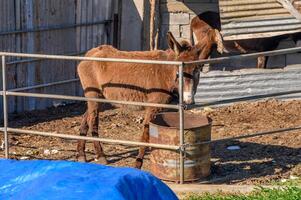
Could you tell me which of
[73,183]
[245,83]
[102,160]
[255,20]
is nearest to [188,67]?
[102,160]

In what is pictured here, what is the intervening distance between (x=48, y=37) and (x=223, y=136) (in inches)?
163

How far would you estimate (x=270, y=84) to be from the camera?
13156 millimetres

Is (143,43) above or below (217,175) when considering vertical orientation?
above

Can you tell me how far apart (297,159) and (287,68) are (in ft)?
13.5

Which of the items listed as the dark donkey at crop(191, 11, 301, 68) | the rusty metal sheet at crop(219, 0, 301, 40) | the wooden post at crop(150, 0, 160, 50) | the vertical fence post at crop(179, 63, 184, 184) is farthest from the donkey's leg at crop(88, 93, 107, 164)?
the wooden post at crop(150, 0, 160, 50)

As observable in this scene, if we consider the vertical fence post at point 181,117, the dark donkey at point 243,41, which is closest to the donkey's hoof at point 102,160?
the vertical fence post at point 181,117

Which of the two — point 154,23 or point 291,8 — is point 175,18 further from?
point 291,8

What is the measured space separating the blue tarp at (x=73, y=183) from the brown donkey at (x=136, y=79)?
11.2 feet

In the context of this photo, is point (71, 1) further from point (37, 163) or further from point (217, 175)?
point (37, 163)

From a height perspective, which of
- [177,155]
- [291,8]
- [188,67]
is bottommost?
[177,155]

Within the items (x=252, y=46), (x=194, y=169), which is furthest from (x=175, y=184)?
(x=252, y=46)

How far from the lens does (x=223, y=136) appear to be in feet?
35.8

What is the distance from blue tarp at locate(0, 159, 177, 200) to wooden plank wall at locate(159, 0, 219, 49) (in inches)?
344

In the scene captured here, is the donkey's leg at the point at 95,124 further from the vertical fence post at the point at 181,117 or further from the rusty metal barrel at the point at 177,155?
the vertical fence post at the point at 181,117
